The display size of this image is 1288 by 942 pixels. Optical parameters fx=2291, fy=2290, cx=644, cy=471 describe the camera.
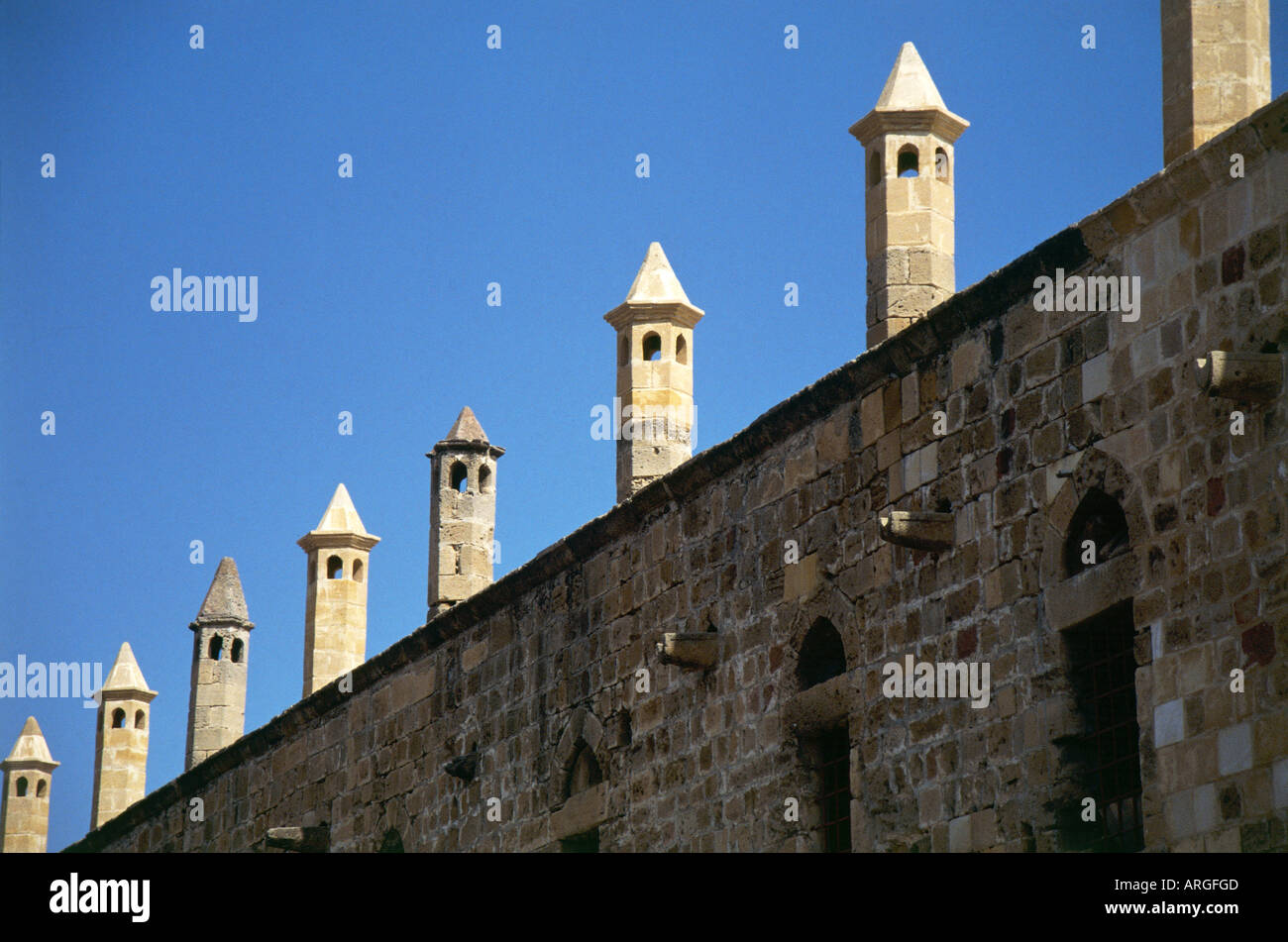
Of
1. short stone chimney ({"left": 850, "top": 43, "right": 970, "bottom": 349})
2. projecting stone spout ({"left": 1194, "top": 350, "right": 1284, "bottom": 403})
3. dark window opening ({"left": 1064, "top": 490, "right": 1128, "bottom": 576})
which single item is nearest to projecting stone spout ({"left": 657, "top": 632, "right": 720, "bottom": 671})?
short stone chimney ({"left": 850, "top": 43, "right": 970, "bottom": 349})

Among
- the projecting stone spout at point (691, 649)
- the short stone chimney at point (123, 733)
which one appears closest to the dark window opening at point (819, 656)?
the projecting stone spout at point (691, 649)

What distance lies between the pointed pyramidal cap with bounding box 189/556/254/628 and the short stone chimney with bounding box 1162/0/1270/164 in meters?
14.4

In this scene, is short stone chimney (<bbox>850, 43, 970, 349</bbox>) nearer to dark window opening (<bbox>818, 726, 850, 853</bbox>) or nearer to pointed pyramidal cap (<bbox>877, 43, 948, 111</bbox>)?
pointed pyramidal cap (<bbox>877, 43, 948, 111</bbox>)

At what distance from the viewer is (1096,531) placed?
11312 millimetres

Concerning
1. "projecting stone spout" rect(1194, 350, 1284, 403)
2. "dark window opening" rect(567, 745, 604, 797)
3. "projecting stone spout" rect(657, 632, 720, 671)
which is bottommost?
"dark window opening" rect(567, 745, 604, 797)

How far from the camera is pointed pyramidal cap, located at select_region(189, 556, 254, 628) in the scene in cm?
2353

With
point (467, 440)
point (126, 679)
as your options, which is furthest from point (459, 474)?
point (126, 679)

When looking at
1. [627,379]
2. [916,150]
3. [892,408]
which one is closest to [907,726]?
[892,408]

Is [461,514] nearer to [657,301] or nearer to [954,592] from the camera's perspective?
[657,301]

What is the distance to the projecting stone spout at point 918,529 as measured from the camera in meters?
12.1

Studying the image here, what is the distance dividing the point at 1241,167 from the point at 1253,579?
1.90 m
